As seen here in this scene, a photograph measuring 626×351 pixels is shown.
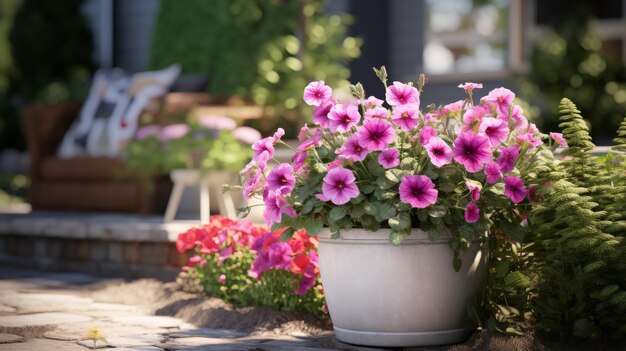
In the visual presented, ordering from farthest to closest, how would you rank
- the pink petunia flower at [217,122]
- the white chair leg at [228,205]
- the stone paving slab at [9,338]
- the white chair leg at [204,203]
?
the pink petunia flower at [217,122] → the white chair leg at [228,205] → the white chair leg at [204,203] → the stone paving slab at [9,338]

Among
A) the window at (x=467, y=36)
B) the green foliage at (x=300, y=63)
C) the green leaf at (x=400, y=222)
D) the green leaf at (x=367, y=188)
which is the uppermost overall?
the window at (x=467, y=36)

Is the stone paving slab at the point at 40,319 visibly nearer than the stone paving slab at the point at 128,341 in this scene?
No

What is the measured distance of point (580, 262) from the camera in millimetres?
3424

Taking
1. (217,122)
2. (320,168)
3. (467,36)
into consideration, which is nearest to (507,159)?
(320,168)

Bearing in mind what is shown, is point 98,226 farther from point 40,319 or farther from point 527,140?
point 527,140

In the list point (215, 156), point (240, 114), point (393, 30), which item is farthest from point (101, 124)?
point (393, 30)

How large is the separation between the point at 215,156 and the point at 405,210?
9.60 ft

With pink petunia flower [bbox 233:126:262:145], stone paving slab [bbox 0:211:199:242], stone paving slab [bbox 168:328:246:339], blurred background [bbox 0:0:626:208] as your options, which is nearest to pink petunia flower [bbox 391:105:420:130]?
stone paving slab [bbox 168:328:246:339]

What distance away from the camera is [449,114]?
3.79 m

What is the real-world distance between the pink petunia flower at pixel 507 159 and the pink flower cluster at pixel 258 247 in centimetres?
87

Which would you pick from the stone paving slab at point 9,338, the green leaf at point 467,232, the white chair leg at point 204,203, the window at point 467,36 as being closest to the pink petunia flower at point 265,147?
the green leaf at point 467,232

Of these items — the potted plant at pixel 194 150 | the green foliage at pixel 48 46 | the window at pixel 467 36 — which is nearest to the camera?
the potted plant at pixel 194 150

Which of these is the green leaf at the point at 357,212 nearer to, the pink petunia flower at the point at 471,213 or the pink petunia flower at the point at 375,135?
the pink petunia flower at the point at 375,135

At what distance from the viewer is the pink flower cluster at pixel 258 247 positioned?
417 cm
